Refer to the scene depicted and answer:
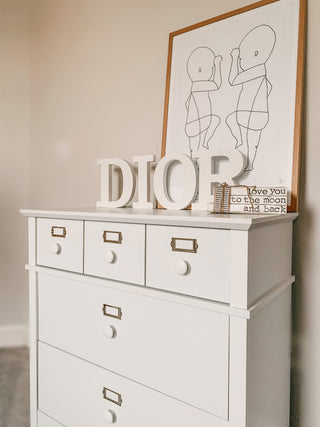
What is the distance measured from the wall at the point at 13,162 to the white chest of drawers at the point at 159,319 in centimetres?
104

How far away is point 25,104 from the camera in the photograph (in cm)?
233

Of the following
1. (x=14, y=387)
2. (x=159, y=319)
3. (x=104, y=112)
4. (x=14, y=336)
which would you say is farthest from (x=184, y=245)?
(x=14, y=336)

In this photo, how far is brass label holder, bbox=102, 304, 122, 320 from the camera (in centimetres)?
115

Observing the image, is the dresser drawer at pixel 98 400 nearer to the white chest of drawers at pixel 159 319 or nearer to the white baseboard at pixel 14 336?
the white chest of drawers at pixel 159 319

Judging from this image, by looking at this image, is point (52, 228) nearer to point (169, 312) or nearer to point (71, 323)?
point (71, 323)

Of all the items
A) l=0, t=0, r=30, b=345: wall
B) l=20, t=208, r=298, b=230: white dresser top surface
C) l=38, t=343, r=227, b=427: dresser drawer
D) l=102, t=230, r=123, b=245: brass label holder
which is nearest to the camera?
l=20, t=208, r=298, b=230: white dresser top surface

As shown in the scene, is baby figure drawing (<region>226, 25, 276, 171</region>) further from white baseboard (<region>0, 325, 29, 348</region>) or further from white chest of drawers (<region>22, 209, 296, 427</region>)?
white baseboard (<region>0, 325, 29, 348</region>)

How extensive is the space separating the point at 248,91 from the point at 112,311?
0.93 meters

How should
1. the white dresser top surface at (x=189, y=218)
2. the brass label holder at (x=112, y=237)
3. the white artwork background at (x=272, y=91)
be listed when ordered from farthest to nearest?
the white artwork background at (x=272, y=91) < the brass label holder at (x=112, y=237) < the white dresser top surface at (x=189, y=218)

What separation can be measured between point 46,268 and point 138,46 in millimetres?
1121

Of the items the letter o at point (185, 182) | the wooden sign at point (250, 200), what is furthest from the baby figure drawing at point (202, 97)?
the wooden sign at point (250, 200)

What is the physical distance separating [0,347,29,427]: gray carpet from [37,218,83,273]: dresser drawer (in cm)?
81

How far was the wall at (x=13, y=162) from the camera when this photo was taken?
227 cm

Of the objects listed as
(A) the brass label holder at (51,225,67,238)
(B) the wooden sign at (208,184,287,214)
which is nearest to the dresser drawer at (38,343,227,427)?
(A) the brass label holder at (51,225,67,238)
